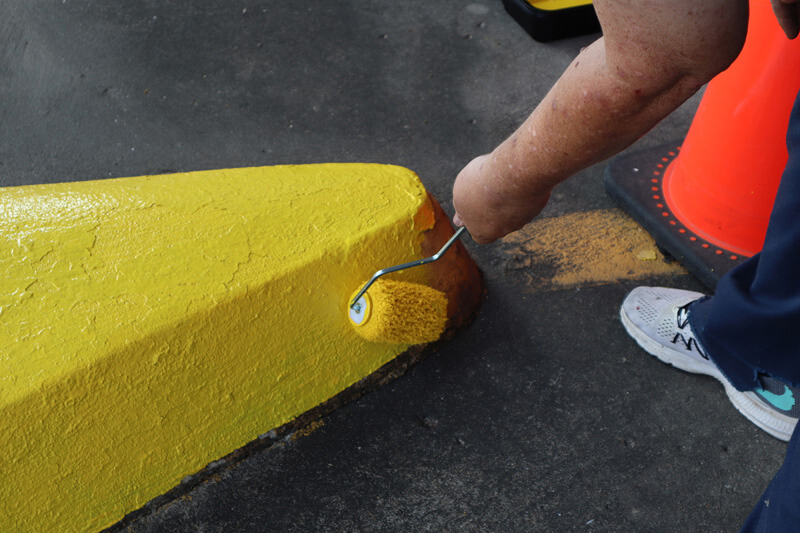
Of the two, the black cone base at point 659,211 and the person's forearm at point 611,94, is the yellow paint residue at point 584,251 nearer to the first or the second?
the black cone base at point 659,211

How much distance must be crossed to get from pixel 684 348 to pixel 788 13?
1229 mm

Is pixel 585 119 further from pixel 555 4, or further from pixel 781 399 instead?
pixel 555 4

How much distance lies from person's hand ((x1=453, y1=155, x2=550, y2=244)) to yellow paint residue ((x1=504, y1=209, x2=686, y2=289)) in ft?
2.37

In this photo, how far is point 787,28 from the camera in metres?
0.87

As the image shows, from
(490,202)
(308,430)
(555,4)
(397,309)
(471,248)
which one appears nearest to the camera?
(490,202)

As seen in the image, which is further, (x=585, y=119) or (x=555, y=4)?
(x=555, y=4)

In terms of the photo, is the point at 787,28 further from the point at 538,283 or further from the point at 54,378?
the point at 54,378

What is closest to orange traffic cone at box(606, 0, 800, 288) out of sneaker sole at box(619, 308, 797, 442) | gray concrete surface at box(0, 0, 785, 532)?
gray concrete surface at box(0, 0, 785, 532)

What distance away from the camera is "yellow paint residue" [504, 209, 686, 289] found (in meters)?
2.15

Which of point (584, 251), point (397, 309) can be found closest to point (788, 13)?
point (397, 309)

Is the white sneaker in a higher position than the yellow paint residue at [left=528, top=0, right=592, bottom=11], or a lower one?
lower

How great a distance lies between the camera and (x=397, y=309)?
1.58 m

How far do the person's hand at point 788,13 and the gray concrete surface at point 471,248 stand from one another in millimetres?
1204

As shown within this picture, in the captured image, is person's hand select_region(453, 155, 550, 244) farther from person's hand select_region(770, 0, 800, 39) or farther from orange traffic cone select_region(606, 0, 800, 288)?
orange traffic cone select_region(606, 0, 800, 288)
